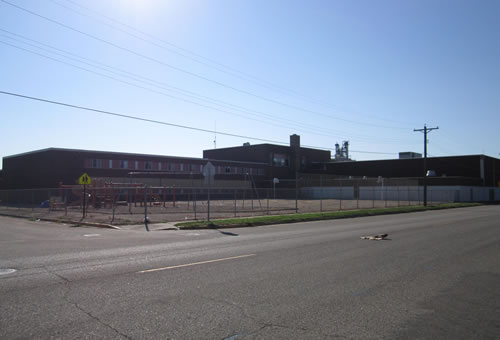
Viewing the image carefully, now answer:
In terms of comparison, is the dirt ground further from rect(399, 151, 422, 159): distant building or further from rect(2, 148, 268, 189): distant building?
rect(399, 151, 422, 159): distant building

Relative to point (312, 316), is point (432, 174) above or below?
above

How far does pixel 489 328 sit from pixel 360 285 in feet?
7.66

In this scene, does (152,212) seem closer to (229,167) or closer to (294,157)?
(229,167)

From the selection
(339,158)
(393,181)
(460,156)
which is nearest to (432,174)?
(460,156)

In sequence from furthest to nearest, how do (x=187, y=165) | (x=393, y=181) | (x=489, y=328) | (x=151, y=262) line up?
(x=187, y=165) < (x=393, y=181) < (x=151, y=262) < (x=489, y=328)

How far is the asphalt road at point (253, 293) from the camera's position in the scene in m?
4.99

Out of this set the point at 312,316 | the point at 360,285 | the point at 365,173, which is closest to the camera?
the point at 312,316

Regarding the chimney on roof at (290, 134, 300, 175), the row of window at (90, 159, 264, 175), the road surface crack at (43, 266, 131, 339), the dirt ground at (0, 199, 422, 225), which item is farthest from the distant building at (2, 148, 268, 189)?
the road surface crack at (43, 266, 131, 339)

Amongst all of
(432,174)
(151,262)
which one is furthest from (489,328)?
(432,174)

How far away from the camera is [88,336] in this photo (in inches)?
185

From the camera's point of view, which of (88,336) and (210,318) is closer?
(88,336)

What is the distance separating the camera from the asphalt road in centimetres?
499

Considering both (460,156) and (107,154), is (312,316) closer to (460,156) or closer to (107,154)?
(107,154)

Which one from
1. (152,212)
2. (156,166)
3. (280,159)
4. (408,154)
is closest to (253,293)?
(152,212)
